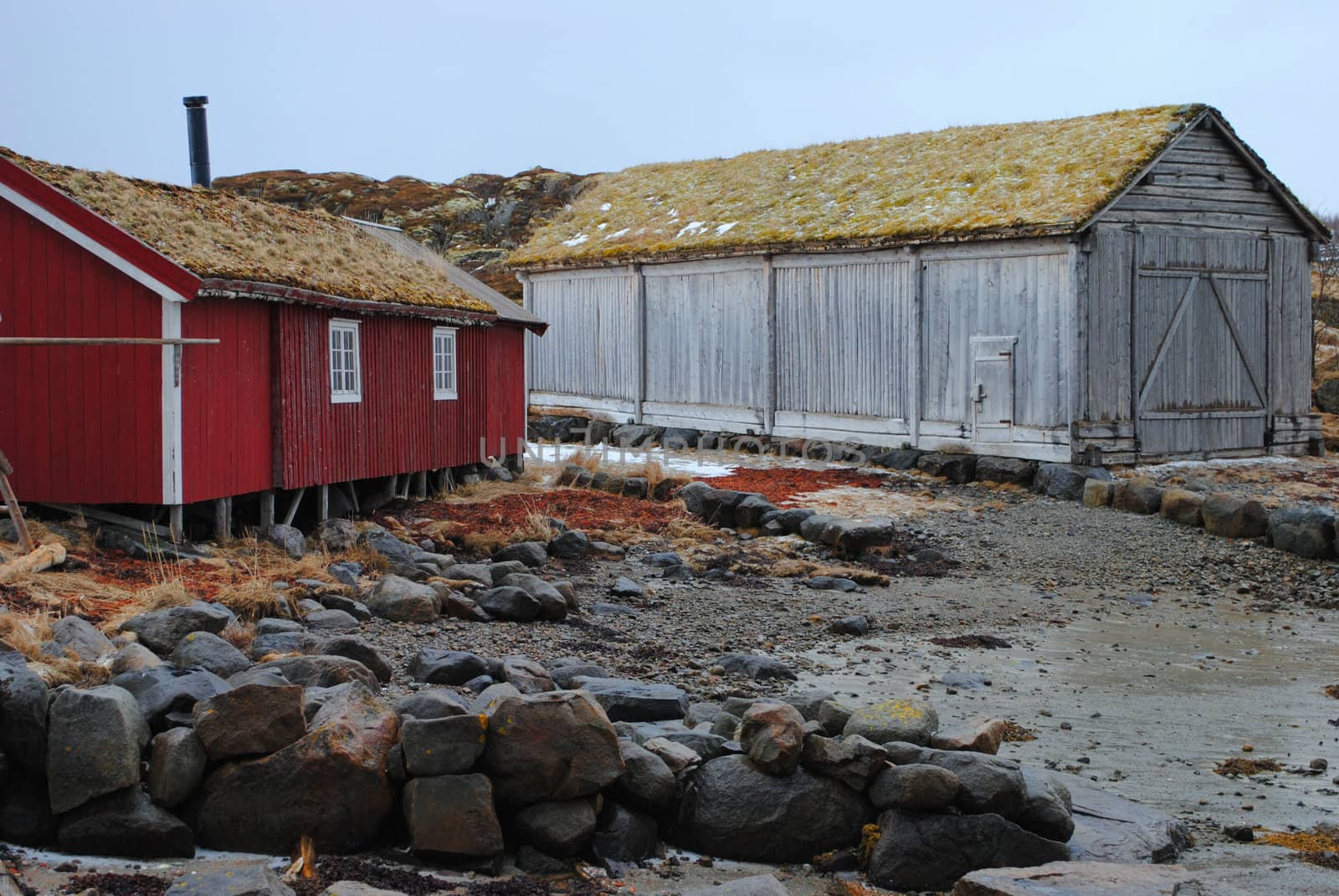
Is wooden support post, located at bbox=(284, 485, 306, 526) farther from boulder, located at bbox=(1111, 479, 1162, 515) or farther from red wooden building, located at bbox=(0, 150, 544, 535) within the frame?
boulder, located at bbox=(1111, 479, 1162, 515)

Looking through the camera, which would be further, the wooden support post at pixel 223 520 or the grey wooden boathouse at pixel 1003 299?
the grey wooden boathouse at pixel 1003 299

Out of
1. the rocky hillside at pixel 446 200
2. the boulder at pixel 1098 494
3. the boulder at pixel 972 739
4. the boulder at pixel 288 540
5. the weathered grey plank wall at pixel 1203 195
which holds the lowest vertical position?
the boulder at pixel 972 739

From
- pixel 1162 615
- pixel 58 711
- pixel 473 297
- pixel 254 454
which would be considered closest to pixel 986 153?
pixel 473 297

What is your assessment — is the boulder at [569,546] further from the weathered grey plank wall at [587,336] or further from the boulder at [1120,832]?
the weathered grey plank wall at [587,336]

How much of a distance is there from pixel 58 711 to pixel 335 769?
4.58 ft

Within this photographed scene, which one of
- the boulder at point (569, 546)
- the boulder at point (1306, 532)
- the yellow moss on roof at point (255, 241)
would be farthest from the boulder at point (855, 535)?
the yellow moss on roof at point (255, 241)

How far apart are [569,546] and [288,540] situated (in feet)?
9.77

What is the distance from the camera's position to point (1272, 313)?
70.4ft

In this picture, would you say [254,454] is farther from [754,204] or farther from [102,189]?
[754,204]

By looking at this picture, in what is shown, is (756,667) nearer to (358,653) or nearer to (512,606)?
(512,606)

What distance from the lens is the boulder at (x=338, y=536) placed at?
45.4 ft

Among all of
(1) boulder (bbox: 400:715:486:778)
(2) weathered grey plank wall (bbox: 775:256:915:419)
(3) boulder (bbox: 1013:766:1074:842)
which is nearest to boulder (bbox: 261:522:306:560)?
(1) boulder (bbox: 400:715:486:778)

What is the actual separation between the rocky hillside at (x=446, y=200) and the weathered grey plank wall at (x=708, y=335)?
71.5 ft

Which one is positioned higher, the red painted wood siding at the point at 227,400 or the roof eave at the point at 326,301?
the roof eave at the point at 326,301
